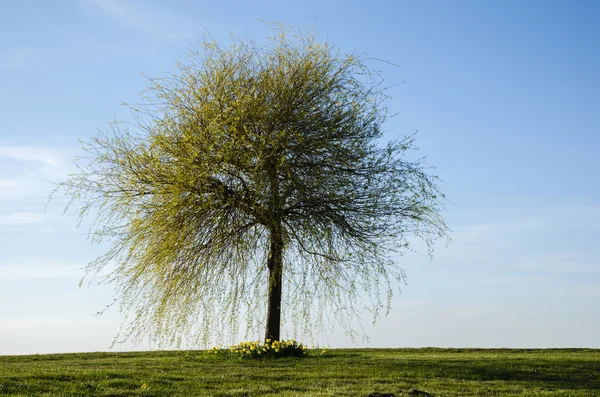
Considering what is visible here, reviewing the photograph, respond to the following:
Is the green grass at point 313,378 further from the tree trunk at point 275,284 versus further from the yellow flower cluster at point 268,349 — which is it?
the tree trunk at point 275,284

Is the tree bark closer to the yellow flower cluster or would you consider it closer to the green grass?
the yellow flower cluster

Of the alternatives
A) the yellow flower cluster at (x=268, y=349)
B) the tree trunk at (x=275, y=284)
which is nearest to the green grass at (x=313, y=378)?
the yellow flower cluster at (x=268, y=349)

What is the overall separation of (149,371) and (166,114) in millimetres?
7354

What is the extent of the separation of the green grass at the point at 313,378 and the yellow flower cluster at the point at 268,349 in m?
0.50

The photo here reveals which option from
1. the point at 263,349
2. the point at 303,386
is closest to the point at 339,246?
the point at 263,349

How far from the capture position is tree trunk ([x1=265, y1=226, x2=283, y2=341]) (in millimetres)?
16406

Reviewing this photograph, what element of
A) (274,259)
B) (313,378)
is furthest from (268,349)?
(313,378)

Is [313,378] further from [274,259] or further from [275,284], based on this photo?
[274,259]

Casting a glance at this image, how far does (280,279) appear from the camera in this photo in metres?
16.8

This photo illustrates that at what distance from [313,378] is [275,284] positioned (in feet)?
13.9

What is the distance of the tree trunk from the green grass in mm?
1223

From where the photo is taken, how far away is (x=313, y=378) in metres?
12.5

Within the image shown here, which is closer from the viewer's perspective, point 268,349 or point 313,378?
point 313,378

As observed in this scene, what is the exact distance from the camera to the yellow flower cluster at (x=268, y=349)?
53.7 feet
